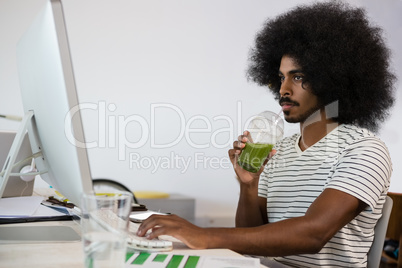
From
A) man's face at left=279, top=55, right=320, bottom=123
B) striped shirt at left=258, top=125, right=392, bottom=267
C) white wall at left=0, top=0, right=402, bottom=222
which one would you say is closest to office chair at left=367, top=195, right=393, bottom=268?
striped shirt at left=258, top=125, right=392, bottom=267

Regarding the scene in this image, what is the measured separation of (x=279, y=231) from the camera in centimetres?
115

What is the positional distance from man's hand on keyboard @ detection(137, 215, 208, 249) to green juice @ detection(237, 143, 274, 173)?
16.4 inches

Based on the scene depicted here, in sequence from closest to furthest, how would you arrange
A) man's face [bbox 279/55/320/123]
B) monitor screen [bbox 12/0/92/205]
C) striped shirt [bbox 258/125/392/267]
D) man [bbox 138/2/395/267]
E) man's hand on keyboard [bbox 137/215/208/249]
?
monitor screen [bbox 12/0/92/205] → man's hand on keyboard [bbox 137/215/208/249] → man [bbox 138/2/395/267] → striped shirt [bbox 258/125/392/267] → man's face [bbox 279/55/320/123]

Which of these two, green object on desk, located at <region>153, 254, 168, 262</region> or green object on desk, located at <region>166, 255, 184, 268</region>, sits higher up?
green object on desk, located at <region>153, 254, 168, 262</region>

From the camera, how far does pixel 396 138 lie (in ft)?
14.7

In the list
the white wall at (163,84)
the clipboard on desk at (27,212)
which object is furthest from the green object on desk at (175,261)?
the white wall at (163,84)

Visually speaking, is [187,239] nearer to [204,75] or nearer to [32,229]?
[32,229]

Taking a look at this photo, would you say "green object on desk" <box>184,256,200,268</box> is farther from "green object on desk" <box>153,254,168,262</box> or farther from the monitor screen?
the monitor screen

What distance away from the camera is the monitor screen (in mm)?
789

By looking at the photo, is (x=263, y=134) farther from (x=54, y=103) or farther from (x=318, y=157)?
(x=54, y=103)

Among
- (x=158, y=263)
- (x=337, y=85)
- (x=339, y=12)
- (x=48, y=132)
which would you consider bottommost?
(x=158, y=263)

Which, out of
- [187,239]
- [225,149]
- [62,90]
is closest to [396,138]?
[225,149]

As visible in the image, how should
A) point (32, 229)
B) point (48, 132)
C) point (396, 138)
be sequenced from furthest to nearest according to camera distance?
1. point (396, 138)
2. point (32, 229)
3. point (48, 132)

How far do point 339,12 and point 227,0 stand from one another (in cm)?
259
